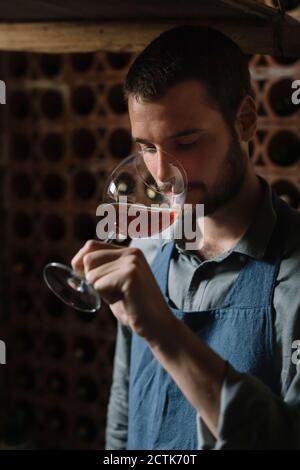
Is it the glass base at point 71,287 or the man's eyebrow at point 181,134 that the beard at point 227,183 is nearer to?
the man's eyebrow at point 181,134

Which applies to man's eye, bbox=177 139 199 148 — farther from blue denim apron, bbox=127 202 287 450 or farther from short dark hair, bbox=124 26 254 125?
blue denim apron, bbox=127 202 287 450

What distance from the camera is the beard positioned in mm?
1138

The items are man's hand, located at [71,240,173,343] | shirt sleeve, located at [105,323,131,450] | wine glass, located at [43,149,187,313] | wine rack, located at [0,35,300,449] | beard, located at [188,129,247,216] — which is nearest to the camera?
man's hand, located at [71,240,173,343]

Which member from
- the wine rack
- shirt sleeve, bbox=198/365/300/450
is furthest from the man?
the wine rack

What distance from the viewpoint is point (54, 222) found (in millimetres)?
2801

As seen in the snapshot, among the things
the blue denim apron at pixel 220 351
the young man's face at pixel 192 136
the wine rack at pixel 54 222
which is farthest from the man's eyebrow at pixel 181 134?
the wine rack at pixel 54 222

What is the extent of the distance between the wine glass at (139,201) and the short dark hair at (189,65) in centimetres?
15

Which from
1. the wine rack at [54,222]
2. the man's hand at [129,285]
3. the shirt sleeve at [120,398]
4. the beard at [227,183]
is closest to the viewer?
the man's hand at [129,285]

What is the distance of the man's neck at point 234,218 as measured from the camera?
122cm

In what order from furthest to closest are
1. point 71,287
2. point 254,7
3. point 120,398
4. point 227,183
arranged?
1. point 120,398
2. point 227,183
3. point 71,287
4. point 254,7

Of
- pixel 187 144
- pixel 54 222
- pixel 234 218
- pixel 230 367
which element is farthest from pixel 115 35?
pixel 54 222

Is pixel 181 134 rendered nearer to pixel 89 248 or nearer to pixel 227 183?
pixel 227 183

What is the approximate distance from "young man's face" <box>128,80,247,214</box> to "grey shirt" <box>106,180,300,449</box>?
0.12 meters

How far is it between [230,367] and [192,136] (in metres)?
0.42
